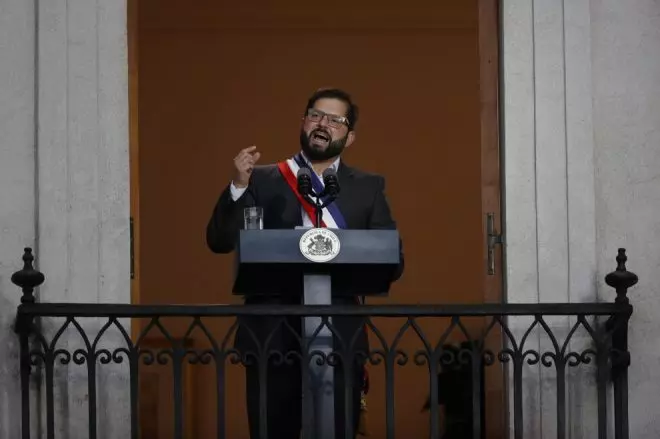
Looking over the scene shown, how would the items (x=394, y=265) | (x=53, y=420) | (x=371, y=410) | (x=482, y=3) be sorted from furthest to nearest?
1. (x=371, y=410)
2. (x=482, y=3)
3. (x=53, y=420)
4. (x=394, y=265)

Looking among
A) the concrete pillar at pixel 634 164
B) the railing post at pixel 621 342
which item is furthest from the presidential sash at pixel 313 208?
the concrete pillar at pixel 634 164

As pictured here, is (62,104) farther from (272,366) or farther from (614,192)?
(614,192)

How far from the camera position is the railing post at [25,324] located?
8.70 m

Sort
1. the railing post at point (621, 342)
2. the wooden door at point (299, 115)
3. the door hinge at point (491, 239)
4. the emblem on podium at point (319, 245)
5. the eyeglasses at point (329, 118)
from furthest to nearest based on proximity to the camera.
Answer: the wooden door at point (299, 115)
the door hinge at point (491, 239)
the eyeglasses at point (329, 118)
the railing post at point (621, 342)
the emblem on podium at point (319, 245)

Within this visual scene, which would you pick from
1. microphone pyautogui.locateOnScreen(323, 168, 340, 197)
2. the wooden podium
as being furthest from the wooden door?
microphone pyautogui.locateOnScreen(323, 168, 340, 197)

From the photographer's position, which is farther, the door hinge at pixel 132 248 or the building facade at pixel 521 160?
the door hinge at pixel 132 248

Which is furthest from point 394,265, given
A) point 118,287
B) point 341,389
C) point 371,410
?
point 371,410

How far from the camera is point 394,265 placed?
8133mm

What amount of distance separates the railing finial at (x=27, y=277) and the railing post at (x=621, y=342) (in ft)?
7.84

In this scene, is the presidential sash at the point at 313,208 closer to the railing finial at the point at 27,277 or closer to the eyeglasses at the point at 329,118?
the eyeglasses at the point at 329,118

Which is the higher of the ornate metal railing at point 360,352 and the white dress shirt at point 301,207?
the white dress shirt at point 301,207

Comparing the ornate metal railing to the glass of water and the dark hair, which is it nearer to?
the glass of water

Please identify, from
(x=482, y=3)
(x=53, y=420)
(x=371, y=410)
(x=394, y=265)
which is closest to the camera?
(x=394, y=265)

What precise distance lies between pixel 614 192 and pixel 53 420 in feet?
8.64
